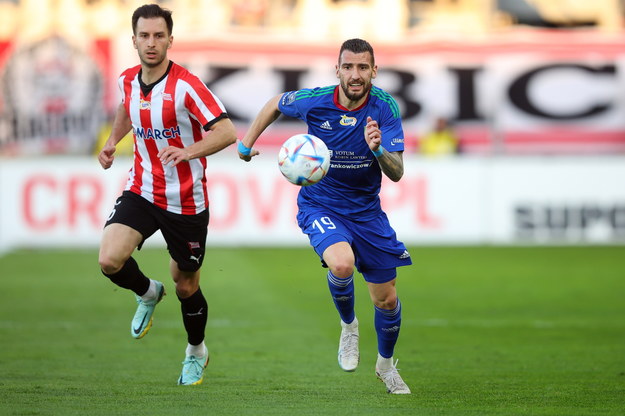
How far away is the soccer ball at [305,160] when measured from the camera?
731 cm

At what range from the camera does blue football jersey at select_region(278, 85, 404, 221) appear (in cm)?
768

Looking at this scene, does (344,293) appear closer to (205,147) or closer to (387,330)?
(387,330)

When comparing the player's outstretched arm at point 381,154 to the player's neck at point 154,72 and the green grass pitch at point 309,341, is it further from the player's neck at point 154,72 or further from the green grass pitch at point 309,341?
the player's neck at point 154,72

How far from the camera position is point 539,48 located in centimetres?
2289

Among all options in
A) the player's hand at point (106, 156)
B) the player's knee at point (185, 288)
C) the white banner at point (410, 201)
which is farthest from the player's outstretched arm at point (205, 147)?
the white banner at point (410, 201)

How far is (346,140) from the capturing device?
7.70 m

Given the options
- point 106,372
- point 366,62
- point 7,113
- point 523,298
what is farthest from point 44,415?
point 7,113

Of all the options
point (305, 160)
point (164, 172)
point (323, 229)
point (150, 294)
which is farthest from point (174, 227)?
point (305, 160)

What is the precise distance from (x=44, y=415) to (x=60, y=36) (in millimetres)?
16780

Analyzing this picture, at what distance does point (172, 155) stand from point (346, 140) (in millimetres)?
1171

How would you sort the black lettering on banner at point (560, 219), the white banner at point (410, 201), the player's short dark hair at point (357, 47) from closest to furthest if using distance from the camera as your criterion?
the player's short dark hair at point (357, 47) → the white banner at point (410, 201) → the black lettering on banner at point (560, 219)

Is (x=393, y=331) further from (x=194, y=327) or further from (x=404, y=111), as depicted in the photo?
(x=404, y=111)

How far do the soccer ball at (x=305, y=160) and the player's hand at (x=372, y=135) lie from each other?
0.39 meters

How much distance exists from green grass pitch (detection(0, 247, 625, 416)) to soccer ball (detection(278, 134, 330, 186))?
140 centimetres
